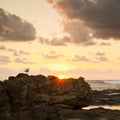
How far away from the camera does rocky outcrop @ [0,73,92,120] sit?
173 ft

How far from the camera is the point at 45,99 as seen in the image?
56.1 metres

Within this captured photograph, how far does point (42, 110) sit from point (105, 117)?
8877 millimetres

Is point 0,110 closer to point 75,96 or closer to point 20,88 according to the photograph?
point 20,88

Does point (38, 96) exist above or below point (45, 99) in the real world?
above

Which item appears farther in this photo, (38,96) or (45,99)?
(45,99)

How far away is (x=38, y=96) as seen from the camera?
181 feet

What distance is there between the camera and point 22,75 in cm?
5619

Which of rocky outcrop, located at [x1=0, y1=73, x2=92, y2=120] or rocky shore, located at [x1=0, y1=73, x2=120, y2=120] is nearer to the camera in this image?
rocky outcrop, located at [x1=0, y1=73, x2=92, y2=120]

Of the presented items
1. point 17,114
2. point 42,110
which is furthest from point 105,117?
point 17,114

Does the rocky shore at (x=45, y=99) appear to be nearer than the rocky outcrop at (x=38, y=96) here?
No

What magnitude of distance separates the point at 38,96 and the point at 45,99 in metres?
1.36

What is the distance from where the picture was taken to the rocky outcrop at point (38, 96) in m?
52.8

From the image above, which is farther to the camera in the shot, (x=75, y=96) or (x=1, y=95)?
(x=75, y=96)

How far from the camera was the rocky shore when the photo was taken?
53000 millimetres
